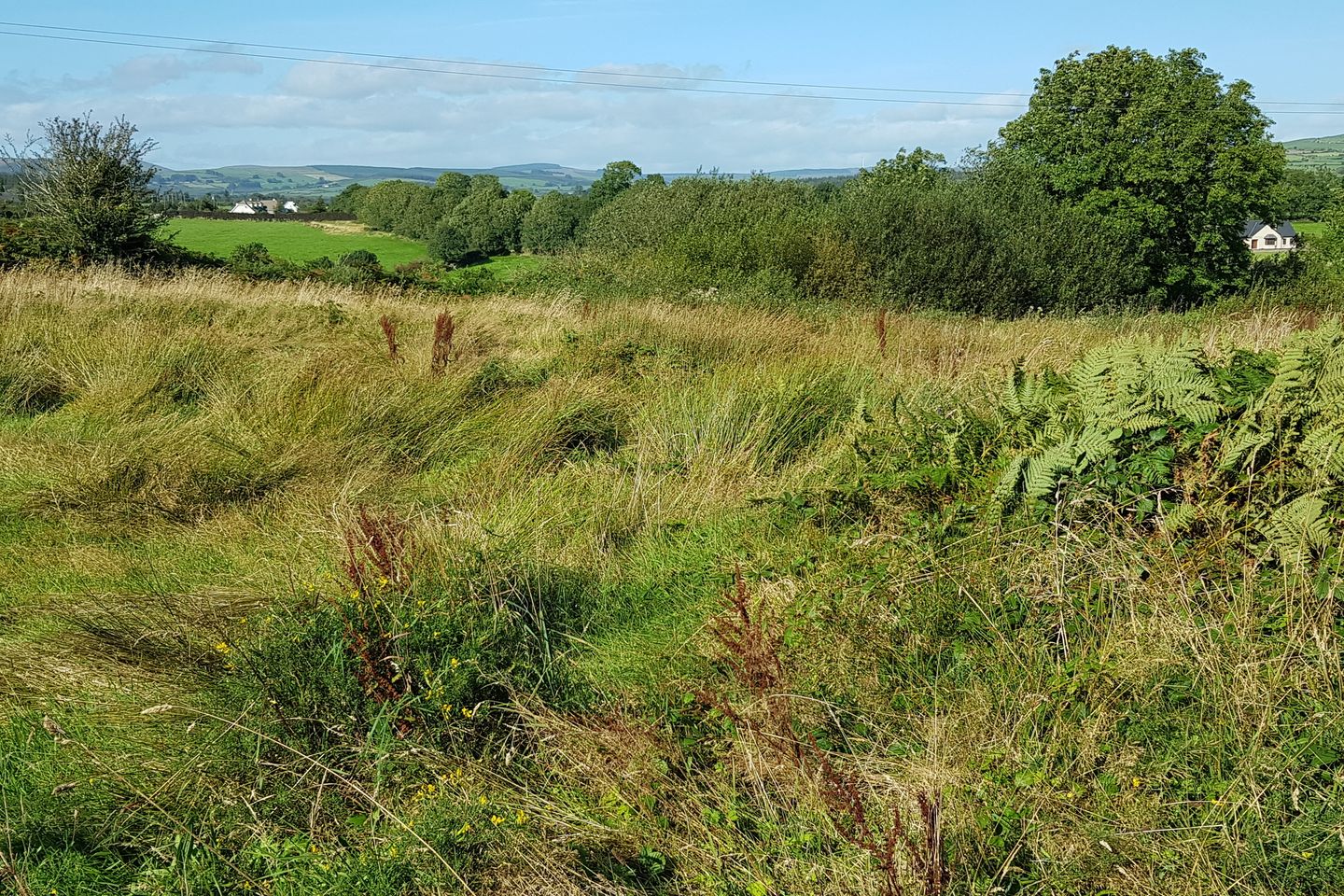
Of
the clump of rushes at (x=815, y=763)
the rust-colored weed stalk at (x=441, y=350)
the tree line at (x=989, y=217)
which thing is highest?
the tree line at (x=989, y=217)

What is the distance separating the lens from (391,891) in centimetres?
230

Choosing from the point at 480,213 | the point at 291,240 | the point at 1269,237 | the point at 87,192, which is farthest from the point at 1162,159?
the point at 1269,237

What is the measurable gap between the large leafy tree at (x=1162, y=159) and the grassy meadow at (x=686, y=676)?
34.8m

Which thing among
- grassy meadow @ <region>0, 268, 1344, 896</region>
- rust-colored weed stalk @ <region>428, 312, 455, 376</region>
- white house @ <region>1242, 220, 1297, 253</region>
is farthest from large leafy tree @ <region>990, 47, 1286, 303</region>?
white house @ <region>1242, 220, 1297, 253</region>

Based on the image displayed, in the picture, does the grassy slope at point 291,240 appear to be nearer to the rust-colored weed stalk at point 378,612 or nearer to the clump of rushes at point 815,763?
the rust-colored weed stalk at point 378,612

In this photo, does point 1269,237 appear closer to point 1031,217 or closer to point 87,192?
point 1031,217

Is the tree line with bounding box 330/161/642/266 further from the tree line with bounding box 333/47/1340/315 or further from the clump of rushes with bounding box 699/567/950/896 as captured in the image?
the clump of rushes with bounding box 699/567/950/896

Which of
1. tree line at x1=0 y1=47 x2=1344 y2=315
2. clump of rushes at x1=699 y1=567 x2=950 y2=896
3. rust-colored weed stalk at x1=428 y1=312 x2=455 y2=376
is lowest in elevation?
clump of rushes at x1=699 y1=567 x2=950 y2=896

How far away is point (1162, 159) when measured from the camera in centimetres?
3506

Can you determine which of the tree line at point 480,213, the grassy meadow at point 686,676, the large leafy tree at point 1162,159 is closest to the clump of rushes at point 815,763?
the grassy meadow at point 686,676

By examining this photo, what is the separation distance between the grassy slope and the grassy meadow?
44687 millimetres

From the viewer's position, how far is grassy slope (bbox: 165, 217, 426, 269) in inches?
1940

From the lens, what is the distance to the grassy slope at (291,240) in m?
49.3

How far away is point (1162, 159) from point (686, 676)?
125ft
